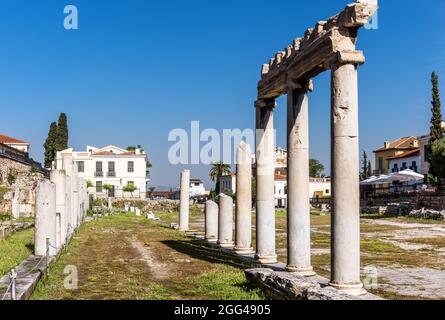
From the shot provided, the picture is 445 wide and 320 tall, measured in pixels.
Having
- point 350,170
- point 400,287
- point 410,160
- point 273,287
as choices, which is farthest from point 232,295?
point 410,160

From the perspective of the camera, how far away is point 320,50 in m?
10.6

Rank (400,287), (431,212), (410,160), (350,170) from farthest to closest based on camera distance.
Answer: (410,160), (431,212), (400,287), (350,170)

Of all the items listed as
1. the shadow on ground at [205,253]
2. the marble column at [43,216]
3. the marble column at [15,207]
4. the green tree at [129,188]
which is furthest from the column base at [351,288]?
the green tree at [129,188]

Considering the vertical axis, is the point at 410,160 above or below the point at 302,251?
above

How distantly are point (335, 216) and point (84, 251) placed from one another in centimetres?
1105

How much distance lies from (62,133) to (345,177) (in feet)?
251

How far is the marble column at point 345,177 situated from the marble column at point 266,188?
4908 millimetres

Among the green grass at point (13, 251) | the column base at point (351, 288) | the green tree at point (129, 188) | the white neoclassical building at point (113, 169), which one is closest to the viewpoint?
the column base at point (351, 288)

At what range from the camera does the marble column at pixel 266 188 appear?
1441cm

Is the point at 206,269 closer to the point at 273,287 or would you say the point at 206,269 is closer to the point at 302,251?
the point at 302,251

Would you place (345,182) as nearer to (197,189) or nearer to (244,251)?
(244,251)

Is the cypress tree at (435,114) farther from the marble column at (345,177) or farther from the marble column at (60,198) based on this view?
the marble column at (345,177)

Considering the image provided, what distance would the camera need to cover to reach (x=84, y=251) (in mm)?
18109
